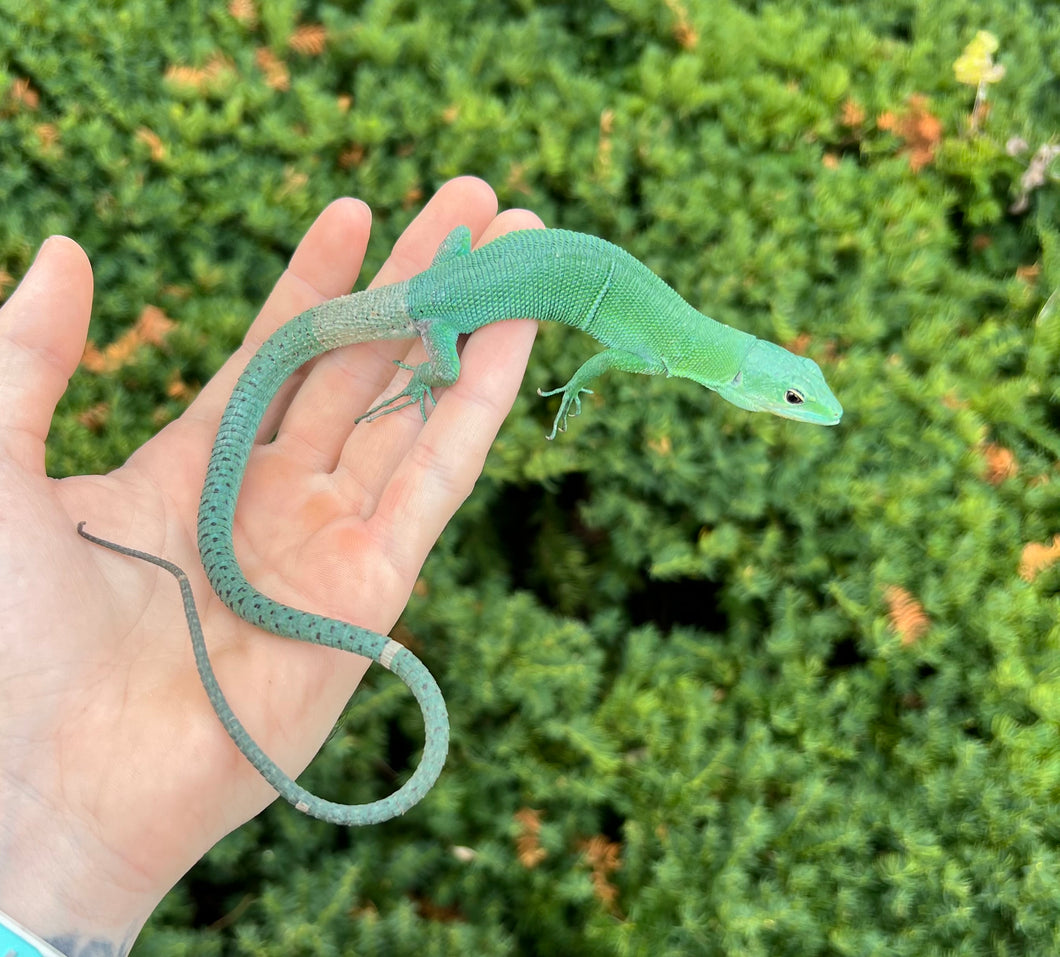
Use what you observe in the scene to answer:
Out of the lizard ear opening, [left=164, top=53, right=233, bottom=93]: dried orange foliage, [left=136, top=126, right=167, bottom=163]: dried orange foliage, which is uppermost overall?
[left=164, top=53, right=233, bottom=93]: dried orange foliage

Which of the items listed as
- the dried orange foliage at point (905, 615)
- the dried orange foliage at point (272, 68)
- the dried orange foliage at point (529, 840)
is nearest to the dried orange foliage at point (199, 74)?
the dried orange foliage at point (272, 68)

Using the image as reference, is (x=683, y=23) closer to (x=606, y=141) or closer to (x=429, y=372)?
(x=606, y=141)

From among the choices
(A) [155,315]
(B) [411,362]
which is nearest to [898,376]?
(B) [411,362]

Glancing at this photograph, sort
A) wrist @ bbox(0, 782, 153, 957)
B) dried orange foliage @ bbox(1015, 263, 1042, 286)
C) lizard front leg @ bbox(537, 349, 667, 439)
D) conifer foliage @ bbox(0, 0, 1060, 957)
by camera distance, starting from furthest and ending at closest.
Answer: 1. dried orange foliage @ bbox(1015, 263, 1042, 286)
2. lizard front leg @ bbox(537, 349, 667, 439)
3. conifer foliage @ bbox(0, 0, 1060, 957)
4. wrist @ bbox(0, 782, 153, 957)

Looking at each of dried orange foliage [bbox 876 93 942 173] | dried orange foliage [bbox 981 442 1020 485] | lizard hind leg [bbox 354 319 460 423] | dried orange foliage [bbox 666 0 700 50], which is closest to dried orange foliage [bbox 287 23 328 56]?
lizard hind leg [bbox 354 319 460 423]

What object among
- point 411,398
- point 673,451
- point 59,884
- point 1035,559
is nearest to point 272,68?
point 411,398

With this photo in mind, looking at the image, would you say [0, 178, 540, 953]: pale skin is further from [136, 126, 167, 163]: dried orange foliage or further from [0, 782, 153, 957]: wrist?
[136, 126, 167, 163]: dried orange foliage
